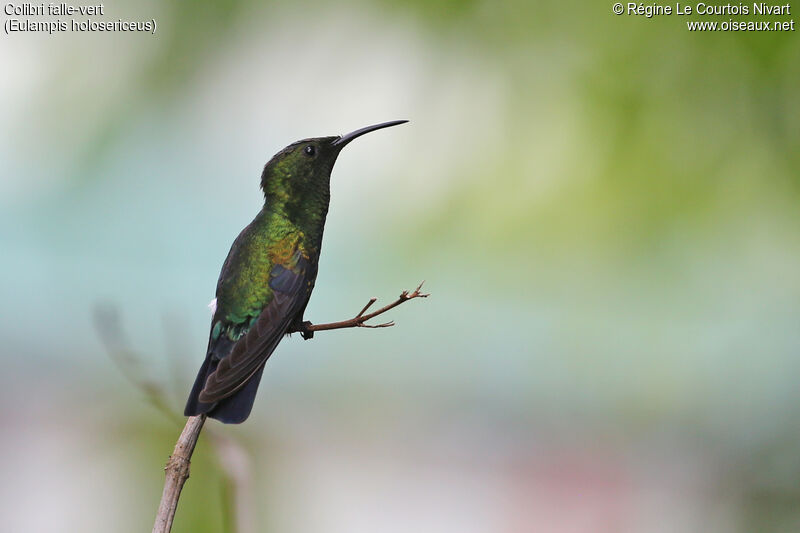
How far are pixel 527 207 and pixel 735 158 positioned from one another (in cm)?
75

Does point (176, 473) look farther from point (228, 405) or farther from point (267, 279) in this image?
point (267, 279)

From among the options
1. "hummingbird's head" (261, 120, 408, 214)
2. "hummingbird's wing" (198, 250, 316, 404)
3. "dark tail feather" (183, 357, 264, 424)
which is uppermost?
"hummingbird's head" (261, 120, 408, 214)

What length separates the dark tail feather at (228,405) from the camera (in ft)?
3.71

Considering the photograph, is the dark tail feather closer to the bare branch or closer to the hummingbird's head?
the bare branch

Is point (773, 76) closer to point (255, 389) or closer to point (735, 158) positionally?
point (735, 158)

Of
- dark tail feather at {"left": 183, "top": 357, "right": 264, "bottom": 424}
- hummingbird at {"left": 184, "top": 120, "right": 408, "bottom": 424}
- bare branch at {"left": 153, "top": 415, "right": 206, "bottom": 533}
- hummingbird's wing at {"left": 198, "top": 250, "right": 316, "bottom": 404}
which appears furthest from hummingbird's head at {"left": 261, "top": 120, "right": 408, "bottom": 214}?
bare branch at {"left": 153, "top": 415, "right": 206, "bottom": 533}

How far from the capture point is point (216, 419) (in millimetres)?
1153

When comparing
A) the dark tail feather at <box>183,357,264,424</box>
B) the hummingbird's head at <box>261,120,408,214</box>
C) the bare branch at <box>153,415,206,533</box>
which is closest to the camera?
the bare branch at <box>153,415,206,533</box>

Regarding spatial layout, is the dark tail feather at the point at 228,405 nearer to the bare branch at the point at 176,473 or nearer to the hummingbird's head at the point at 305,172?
the bare branch at the point at 176,473

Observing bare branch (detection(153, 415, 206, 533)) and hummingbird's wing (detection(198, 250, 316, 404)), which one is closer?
bare branch (detection(153, 415, 206, 533))

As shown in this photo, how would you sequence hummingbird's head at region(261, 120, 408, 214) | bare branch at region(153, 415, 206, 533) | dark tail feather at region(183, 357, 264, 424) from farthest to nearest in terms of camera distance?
1. hummingbird's head at region(261, 120, 408, 214)
2. dark tail feather at region(183, 357, 264, 424)
3. bare branch at region(153, 415, 206, 533)

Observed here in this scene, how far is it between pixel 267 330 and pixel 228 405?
171 millimetres

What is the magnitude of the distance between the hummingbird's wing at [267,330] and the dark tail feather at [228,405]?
0.04 ft

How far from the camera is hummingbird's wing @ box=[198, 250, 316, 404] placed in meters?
1.17
